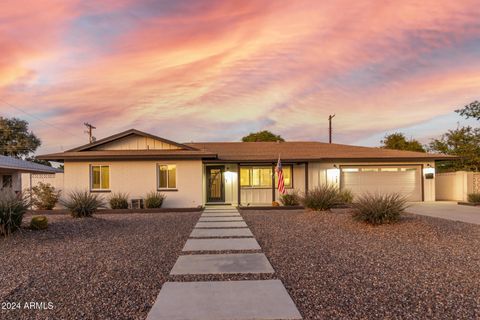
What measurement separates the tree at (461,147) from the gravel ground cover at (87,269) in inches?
827

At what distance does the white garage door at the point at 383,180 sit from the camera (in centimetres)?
1845

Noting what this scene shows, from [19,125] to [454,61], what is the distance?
4735 cm

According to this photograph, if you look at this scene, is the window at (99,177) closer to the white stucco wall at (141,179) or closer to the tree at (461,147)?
the white stucco wall at (141,179)

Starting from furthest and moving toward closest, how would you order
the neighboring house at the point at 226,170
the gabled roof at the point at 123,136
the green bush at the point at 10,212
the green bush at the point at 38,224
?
1. the gabled roof at the point at 123,136
2. the neighboring house at the point at 226,170
3. the green bush at the point at 38,224
4. the green bush at the point at 10,212

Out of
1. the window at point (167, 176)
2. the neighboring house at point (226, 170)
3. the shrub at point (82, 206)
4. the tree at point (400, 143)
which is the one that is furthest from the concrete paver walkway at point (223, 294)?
the tree at point (400, 143)

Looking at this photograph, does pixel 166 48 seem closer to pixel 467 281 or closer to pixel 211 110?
pixel 211 110

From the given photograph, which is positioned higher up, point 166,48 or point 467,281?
point 166,48

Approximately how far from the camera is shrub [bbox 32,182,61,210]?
49.8 ft

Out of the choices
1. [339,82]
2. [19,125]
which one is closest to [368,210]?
[339,82]

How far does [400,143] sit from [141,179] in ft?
91.8

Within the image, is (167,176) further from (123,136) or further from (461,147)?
(461,147)

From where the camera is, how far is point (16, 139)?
42781 mm

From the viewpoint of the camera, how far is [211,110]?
20188 millimetres

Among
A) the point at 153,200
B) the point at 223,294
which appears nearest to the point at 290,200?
the point at 153,200
